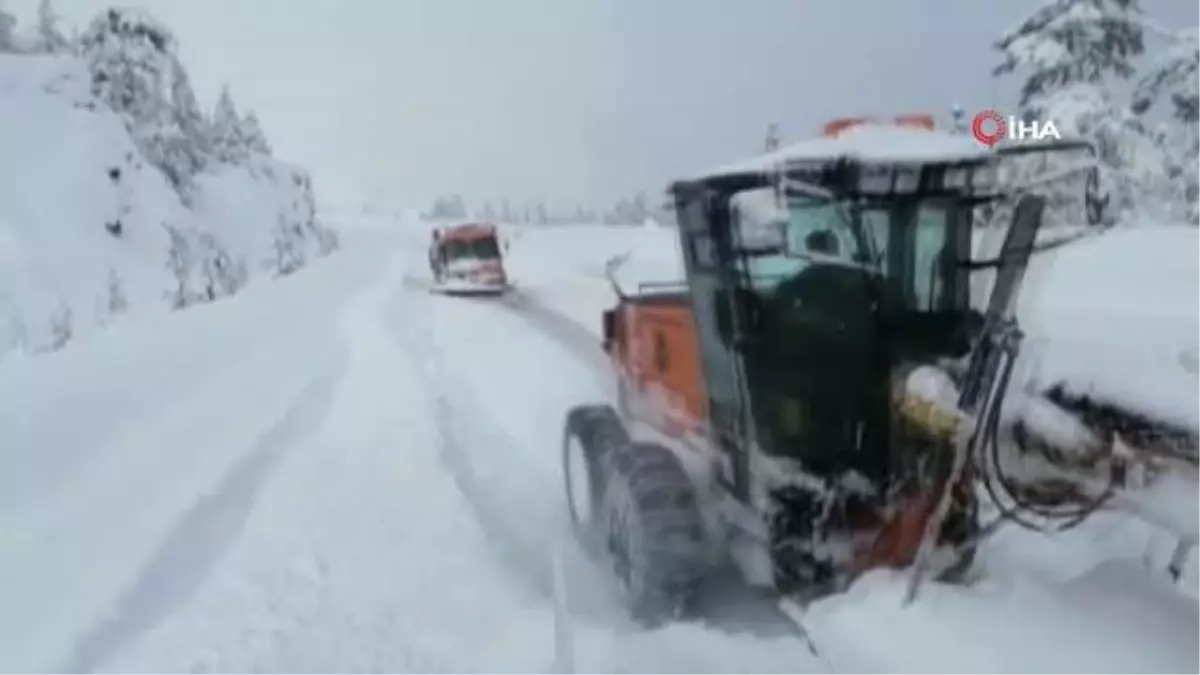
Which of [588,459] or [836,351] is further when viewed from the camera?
[588,459]

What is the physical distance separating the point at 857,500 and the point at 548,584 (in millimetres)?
1923

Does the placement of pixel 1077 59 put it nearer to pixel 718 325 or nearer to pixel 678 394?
pixel 678 394

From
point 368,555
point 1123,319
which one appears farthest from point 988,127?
point 368,555

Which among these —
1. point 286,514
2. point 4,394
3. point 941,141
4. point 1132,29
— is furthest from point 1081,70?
point 4,394

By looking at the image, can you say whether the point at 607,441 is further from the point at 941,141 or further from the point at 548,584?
the point at 941,141

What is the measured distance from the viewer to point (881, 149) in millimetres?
4305

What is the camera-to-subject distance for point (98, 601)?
5418 mm

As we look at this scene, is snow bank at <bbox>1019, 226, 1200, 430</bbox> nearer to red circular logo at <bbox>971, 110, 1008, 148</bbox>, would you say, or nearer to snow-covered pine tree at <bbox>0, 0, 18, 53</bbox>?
red circular logo at <bbox>971, 110, 1008, 148</bbox>

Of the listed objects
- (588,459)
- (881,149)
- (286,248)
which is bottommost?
(286,248)

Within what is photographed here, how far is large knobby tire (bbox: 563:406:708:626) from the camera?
474cm

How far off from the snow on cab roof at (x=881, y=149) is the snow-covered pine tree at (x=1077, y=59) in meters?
3.61

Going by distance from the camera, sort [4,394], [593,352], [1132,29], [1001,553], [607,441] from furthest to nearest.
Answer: [593,352], [4,394], [1132,29], [607,441], [1001,553]

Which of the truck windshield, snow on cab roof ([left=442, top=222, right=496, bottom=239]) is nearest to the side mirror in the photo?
the truck windshield

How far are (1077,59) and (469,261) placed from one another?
2004 centimetres
